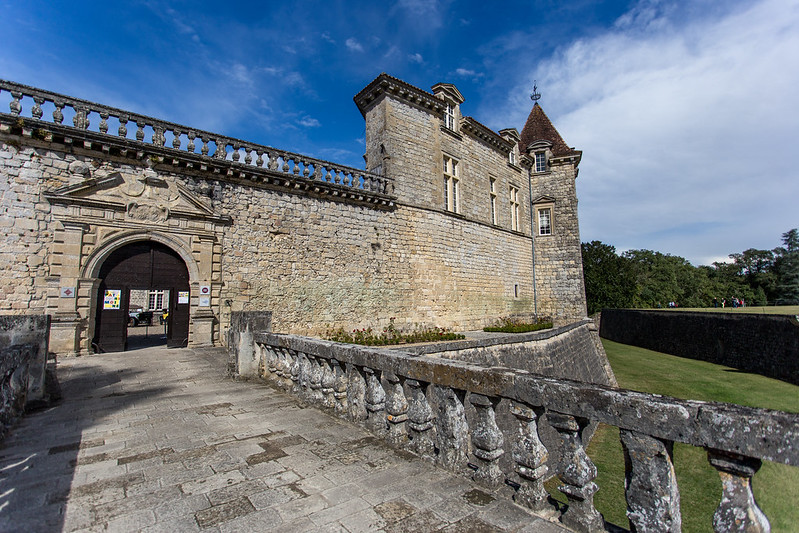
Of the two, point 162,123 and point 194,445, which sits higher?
point 162,123

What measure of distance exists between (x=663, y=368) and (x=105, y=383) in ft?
74.3

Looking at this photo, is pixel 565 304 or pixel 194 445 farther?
pixel 565 304

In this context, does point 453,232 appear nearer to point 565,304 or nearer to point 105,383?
point 565,304

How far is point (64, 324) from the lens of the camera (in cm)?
837

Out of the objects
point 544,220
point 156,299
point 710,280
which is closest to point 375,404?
point 544,220

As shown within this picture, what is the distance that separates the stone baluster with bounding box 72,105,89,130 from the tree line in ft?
108

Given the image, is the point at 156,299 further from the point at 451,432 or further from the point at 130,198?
the point at 451,432

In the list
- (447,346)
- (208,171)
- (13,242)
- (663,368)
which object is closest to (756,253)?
(663,368)

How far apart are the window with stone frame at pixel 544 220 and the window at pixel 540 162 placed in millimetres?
2313

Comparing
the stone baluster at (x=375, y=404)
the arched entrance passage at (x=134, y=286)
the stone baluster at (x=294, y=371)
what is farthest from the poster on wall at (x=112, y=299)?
the stone baluster at (x=375, y=404)

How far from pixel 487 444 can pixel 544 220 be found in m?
21.2

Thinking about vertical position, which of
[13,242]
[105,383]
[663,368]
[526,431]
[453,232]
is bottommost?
[663,368]

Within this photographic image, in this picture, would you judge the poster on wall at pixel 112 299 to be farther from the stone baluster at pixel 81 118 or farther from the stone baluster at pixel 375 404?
the stone baluster at pixel 375 404

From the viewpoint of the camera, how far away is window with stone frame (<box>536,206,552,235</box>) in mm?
21781
